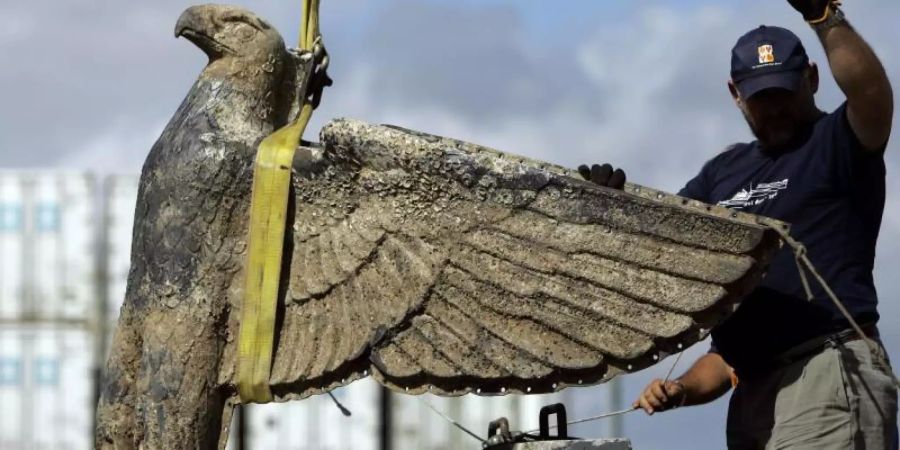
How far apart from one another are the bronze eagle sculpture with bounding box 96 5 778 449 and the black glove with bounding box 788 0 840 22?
0.64 m

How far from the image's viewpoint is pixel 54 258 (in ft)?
73.5

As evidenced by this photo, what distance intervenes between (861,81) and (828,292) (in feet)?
2.03

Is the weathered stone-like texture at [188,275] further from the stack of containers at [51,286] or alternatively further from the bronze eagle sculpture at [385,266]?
the stack of containers at [51,286]

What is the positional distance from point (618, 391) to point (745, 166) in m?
14.8

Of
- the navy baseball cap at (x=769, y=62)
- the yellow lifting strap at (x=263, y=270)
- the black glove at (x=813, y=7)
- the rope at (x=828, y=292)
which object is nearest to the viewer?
the rope at (x=828, y=292)

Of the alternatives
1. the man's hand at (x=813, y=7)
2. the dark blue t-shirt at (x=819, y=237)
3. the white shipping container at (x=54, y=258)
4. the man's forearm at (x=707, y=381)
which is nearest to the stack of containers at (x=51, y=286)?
the white shipping container at (x=54, y=258)

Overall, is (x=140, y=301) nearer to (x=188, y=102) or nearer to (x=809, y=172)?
(x=188, y=102)

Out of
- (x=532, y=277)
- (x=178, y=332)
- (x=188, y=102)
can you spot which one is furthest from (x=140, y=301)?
(x=532, y=277)

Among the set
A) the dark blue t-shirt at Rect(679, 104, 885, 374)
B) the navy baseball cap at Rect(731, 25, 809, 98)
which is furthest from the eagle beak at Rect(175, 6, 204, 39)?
the dark blue t-shirt at Rect(679, 104, 885, 374)

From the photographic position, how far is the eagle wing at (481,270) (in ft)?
17.3

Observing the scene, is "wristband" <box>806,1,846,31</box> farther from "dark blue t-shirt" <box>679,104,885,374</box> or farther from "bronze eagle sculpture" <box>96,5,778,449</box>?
"bronze eagle sculpture" <box>96,5,778,449</box>

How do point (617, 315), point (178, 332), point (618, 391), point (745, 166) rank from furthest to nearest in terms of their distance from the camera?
point (618, 391)
point (745, 166)
point (178, 332)
point (617, 315)

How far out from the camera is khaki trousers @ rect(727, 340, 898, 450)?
569 cm

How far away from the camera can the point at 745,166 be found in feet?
20.0
